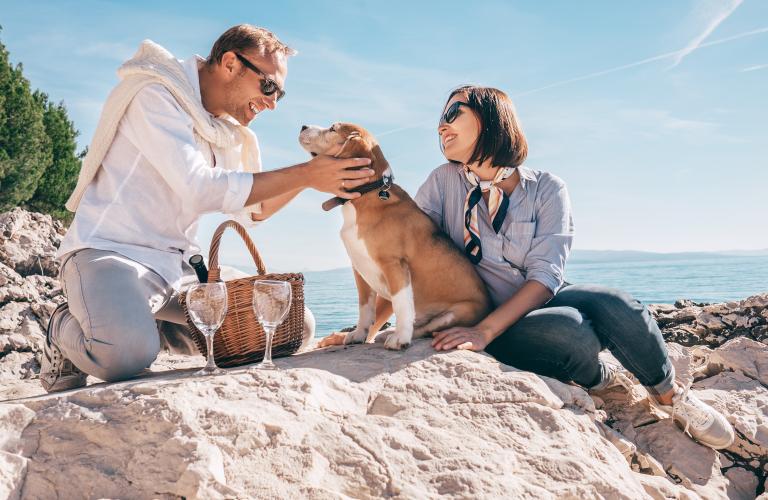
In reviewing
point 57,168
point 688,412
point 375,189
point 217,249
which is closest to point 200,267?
point 217,249

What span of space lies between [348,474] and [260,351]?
1559mm

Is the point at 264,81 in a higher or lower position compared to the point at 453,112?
higher

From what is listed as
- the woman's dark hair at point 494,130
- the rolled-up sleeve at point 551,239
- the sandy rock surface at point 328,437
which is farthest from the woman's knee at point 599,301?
the woman's dark hair at point 494,130

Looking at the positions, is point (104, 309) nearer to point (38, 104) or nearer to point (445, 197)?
point (445, 197)

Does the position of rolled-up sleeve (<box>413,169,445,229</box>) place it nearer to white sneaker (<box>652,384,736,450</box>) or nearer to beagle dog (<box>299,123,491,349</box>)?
beagle dog (<box>299,123,491,349</box>)

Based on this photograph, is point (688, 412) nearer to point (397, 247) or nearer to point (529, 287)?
point (529, 287)

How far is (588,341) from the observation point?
3.88 m

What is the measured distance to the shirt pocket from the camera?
420 centimetres

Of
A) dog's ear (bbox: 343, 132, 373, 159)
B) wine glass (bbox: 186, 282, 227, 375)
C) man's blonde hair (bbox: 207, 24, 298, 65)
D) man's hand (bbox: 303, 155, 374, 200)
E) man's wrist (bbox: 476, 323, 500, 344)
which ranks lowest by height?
man's wrist (bbox: 476, 323, 500, 344)

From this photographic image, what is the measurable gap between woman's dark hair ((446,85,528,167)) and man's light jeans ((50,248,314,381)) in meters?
2.18

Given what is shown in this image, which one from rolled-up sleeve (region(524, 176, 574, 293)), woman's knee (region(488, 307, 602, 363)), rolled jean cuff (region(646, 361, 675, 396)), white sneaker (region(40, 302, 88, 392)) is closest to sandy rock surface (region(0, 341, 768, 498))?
woman's knee (region(488, 307, 602, 363))

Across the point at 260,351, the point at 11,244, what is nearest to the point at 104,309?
the point at 260,351

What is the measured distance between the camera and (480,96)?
13.7 ft

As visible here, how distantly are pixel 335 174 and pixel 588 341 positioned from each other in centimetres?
177
